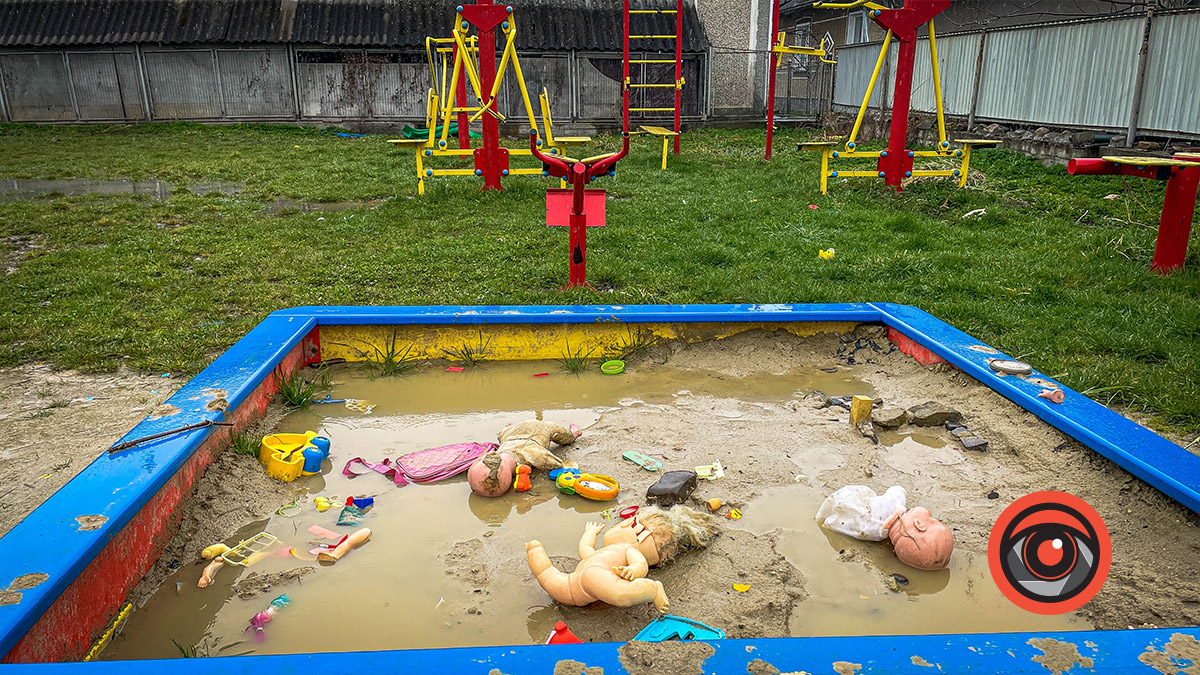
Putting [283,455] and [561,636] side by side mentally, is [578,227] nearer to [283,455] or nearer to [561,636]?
[283,455]

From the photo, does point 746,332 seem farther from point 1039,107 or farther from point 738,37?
point 738,37

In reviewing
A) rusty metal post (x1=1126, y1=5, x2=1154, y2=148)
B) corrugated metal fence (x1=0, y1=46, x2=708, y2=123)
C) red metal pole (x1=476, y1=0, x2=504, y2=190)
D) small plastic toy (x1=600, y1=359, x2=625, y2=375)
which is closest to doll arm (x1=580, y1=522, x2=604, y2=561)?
small plastic toy (x1=600, y1=359, x2=625, y2=375)

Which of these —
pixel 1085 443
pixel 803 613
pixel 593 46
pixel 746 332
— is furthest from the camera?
pixel 593 46

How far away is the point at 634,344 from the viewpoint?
3662 mm

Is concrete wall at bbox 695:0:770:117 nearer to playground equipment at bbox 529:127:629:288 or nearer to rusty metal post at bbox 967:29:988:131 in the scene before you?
rusty metal post at bbox 967:29:988:131

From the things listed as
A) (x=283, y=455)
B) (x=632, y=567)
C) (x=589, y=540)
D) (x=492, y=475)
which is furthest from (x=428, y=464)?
(x=632, y=567)

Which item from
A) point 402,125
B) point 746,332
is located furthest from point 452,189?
point 402,125

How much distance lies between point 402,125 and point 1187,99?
1337 centimetres

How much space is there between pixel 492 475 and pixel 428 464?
0.30m

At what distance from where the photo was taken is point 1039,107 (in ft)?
33.9

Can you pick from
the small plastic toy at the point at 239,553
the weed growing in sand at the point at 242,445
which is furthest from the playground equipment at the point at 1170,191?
the small plastic toy at the point at 239,553

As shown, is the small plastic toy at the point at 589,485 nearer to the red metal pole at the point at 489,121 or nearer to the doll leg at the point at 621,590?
the doll leg at the point at 621,590

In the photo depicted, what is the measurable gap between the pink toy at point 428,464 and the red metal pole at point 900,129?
18.6 feet

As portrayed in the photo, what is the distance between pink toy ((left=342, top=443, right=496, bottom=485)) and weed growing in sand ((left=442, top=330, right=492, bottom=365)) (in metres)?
0.92
